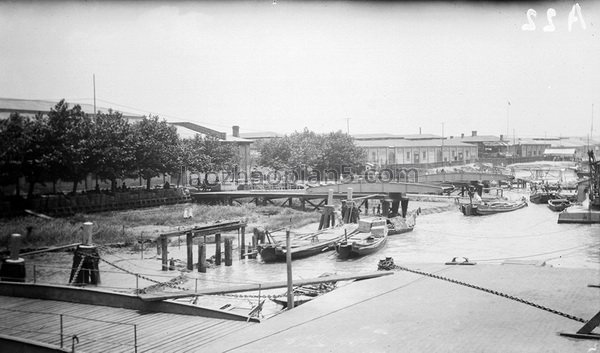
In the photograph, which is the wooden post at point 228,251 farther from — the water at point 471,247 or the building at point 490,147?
the building at point 490,147

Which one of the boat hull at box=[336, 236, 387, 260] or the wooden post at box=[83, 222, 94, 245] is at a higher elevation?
the wooden post at box=[83, 222, 94, 245]

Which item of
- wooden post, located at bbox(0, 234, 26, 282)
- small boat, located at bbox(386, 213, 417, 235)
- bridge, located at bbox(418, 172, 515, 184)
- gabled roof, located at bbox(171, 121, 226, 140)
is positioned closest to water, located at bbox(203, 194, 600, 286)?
small boat, located at bbox(386, 213, 417, 235)

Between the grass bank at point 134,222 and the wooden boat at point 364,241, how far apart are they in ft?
26.9

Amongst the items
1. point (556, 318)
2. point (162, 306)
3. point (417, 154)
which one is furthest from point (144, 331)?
point (417, 154)

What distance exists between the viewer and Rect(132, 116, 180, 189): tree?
116 feet

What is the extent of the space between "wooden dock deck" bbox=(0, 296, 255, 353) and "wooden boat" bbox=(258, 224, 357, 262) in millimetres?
13005

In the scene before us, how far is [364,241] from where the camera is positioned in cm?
2700

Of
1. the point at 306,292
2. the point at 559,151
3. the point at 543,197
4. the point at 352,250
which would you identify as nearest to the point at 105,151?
the point at 352,250

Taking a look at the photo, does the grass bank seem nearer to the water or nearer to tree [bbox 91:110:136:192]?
tree [bbox 91:110:136:192]

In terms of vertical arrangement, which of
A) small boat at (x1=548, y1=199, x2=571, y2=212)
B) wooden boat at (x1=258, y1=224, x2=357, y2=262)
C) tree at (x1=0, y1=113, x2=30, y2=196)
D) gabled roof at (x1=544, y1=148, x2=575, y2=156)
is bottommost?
wooden boat at (x1=258, y1=224, x2=357, y2=262)

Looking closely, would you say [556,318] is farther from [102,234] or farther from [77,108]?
[77,108]

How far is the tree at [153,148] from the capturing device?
116 ft

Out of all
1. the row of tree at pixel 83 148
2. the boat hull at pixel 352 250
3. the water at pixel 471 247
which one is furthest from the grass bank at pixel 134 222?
the boat hull at pixel 352 250

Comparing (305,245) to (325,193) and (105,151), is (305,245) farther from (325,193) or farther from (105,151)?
(325,193)
